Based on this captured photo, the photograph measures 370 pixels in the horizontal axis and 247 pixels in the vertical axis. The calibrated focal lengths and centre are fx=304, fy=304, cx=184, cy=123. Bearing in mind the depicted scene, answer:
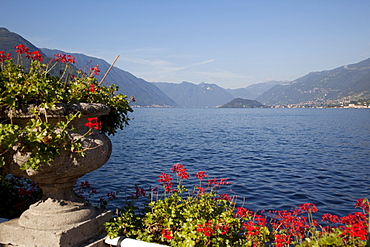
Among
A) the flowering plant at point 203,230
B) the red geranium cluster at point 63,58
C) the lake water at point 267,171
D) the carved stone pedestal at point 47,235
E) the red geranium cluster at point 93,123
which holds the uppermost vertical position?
the red geranium cluster at point 63,58

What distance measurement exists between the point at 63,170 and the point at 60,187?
47cm

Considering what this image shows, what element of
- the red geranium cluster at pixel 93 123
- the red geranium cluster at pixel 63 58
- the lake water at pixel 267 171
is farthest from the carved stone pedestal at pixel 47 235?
the lake water at pixel 267 171

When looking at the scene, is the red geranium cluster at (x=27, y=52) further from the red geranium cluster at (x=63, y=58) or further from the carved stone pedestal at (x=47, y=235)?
the carved stone pedestal at (x=47, y=235)

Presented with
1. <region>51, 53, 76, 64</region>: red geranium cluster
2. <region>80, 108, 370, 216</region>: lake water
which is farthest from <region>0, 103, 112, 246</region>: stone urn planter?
<region>80, 108, 370, 216</region>: lake water

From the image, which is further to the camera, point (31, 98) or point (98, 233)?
point (98, 233)

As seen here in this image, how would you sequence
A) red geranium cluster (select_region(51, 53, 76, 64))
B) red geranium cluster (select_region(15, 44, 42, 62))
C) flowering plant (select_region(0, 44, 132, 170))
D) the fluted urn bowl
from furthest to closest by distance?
1. red geranium cluster (select_region(51, 53, 76, 64))
2. red geranium cluster (select_region(15, 44, 42, 62))
3. the fluted urn bowl
4. flowering plant (select_region(0, 44, 132, 170))

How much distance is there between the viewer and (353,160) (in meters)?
22.5

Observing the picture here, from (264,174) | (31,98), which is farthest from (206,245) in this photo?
(264,174)

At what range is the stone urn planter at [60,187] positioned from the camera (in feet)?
12.2

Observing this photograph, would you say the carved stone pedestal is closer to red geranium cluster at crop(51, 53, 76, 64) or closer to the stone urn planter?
the stone urn planter

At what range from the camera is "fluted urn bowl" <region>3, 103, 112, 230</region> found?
3.71 metres

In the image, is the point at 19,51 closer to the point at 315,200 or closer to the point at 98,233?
the point at 98,233

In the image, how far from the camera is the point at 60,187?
13.5 feet

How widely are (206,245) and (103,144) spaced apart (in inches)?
78.2
